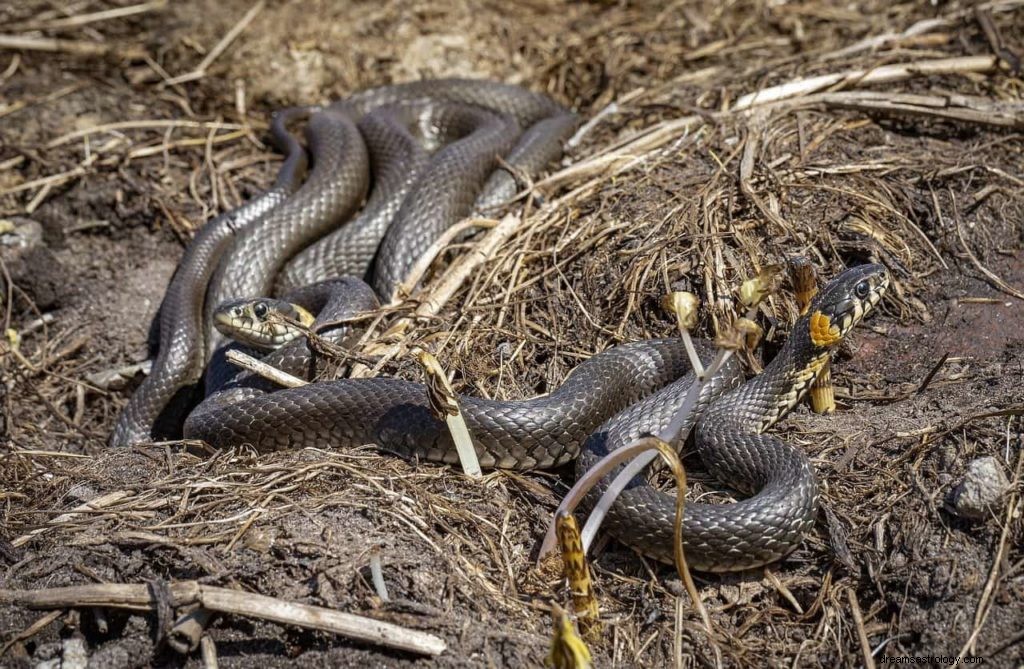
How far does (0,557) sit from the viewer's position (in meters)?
5.49

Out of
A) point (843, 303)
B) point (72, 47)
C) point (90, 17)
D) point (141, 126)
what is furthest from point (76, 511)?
point (90, 17)

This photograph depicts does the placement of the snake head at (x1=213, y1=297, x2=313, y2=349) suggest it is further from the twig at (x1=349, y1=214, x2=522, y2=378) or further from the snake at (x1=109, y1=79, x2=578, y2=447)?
the twig at (x1=349, y1=214, x2=522, y2=378)

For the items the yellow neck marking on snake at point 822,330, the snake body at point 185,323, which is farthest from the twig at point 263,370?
the yellow neck marking on snake at point 822,330

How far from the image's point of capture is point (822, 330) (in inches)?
251

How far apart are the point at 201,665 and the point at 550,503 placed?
230cm

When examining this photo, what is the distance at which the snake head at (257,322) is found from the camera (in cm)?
763

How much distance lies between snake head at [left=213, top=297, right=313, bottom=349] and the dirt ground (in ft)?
3.52

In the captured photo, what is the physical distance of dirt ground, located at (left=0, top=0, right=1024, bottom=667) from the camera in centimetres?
512

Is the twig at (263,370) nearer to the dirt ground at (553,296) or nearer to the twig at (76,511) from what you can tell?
the dirt ground at (553,296)

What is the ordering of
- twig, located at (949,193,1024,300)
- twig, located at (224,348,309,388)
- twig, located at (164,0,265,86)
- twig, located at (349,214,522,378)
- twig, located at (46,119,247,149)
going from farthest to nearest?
twig, located at (164,0,265,86)
twig, located at (46,119,247,149)
twig, located at (349,214,522,378)
twig, located at (224,348,309,388)
twig, located at (949,193,1024,300)

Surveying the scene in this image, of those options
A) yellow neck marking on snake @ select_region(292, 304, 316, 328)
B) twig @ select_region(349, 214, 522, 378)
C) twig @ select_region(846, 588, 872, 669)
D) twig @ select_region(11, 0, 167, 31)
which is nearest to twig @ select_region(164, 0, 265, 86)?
twig @ select_region(11, 0, 167, 31)

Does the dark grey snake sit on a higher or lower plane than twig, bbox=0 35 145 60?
lower

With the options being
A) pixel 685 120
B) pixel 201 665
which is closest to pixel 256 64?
pixel 685 120

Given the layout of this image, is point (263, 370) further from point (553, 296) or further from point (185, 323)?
point (553, 296)
